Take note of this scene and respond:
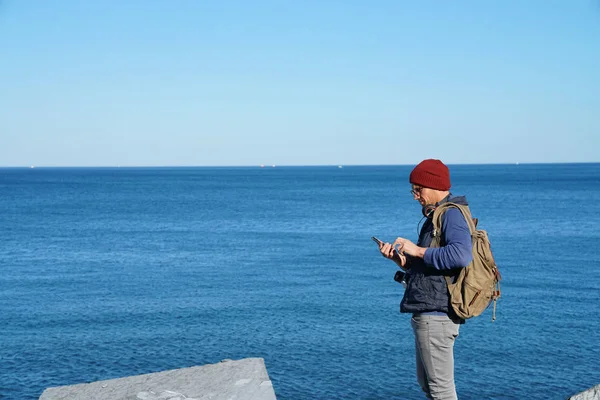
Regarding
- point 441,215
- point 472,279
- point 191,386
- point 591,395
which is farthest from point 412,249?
point 191,386

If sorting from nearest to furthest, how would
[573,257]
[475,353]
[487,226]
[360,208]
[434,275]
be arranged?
[434,275], [475,353], [573,257], [487,226], [360,208]

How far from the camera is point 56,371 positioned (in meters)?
18.8

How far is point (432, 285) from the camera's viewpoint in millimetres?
4922

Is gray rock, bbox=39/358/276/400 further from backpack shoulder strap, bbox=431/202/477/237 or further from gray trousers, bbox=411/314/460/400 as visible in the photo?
backpack shoulder strap, bbox=431/202/477/237

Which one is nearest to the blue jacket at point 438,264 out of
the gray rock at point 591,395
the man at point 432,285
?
the man at point 432,285

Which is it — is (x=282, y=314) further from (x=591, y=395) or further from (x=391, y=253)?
(x=391, y=253)

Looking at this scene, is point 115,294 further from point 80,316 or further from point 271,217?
point 271,217

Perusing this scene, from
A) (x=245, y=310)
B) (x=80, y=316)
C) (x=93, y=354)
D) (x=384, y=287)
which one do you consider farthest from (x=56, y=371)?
(x=384, y=287)

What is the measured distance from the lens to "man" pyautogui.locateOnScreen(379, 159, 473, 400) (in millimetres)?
4805

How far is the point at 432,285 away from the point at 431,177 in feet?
2.50

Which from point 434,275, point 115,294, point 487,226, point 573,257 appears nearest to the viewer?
point 434,275

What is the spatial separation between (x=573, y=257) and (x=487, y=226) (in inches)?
815

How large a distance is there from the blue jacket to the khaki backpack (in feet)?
0.17

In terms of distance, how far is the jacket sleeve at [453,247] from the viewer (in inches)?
183
